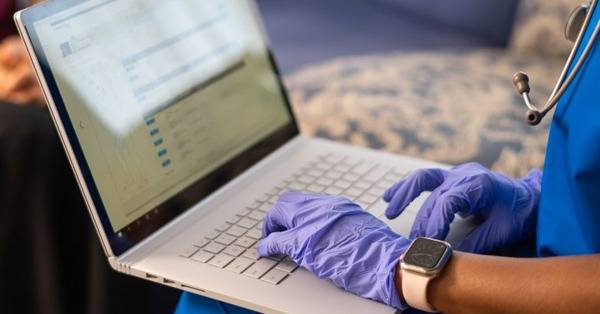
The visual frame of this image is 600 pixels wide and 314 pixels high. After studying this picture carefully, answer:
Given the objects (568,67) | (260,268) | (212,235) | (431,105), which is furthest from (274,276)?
(431,105)

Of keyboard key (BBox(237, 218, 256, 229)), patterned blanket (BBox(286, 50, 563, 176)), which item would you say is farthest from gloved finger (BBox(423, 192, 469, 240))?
patterned blanket (BBox(286, 50, 563, 176))

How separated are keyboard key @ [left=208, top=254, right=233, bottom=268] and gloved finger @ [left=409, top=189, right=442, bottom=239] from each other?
8.2 inches

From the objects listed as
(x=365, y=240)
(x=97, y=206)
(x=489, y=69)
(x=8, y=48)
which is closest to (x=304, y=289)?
(x=365, y=240)

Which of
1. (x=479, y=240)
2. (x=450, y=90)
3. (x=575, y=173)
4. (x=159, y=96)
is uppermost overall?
(x=159, y=96)

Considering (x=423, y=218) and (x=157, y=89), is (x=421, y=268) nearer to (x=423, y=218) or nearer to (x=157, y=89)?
(x=423, y=218)

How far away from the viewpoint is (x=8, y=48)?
1.63 metres

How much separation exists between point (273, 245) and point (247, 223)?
12cm

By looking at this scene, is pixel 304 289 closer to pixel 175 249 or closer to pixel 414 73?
pixel 175 249

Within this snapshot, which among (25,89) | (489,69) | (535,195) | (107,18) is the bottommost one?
(489,69)

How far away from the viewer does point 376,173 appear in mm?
1124

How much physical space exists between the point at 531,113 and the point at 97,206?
1.57 ft

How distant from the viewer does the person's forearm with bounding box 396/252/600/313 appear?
76cm

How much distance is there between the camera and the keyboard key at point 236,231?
0.97 metres

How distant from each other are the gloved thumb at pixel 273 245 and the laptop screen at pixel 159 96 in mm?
152
